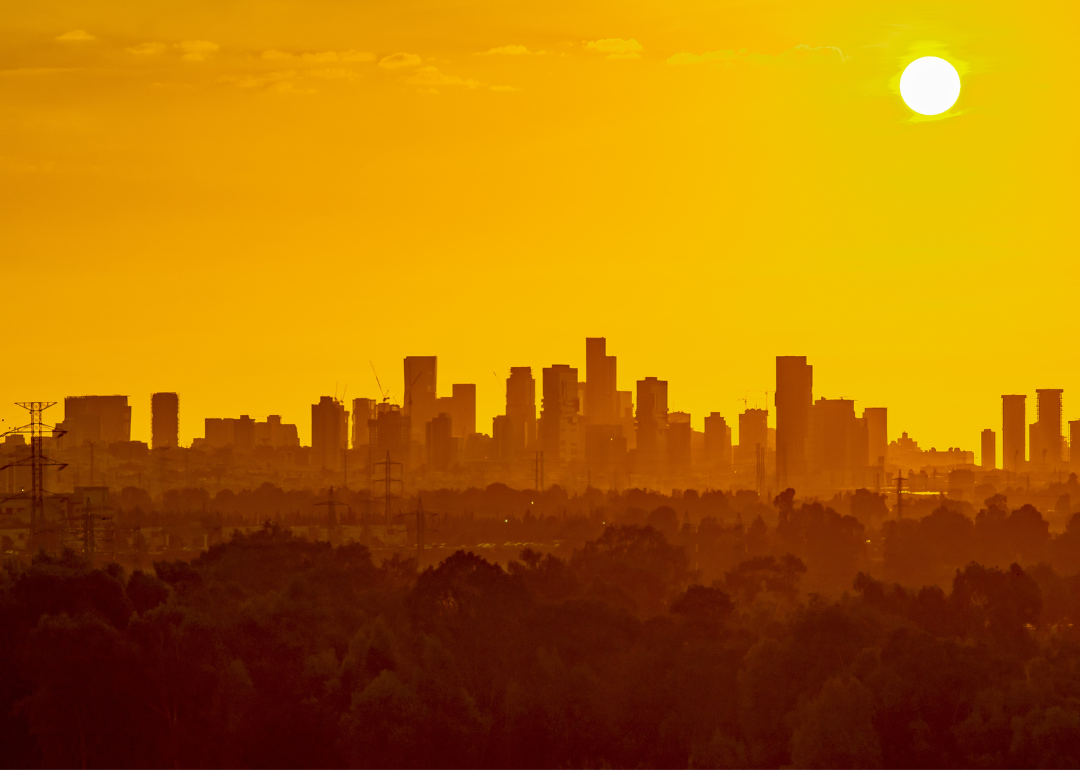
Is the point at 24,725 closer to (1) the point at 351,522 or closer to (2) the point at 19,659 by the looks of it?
(2) the point at 19,659

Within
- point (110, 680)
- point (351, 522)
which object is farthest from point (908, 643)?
point (351, 522)

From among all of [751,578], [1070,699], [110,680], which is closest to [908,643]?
[1070,699]

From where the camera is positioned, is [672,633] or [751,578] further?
[751,578]

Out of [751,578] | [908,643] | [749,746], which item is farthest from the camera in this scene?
[751,578]

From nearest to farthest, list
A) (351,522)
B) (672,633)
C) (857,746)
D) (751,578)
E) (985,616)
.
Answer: (857,746), (672,633), (985,616), (751,578), (351,522)

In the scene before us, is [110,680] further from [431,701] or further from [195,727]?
[431,701]

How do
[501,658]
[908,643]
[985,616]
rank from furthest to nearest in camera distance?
[985,616], [501,658], [908,643]
